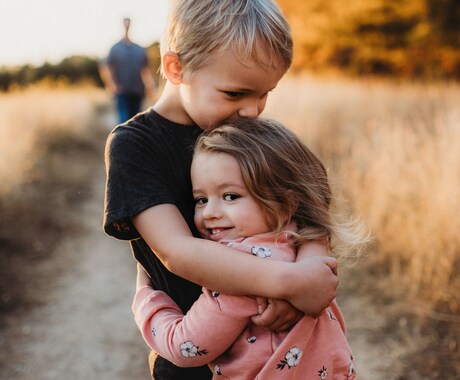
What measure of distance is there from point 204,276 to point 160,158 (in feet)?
1.10

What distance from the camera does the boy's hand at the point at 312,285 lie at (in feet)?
3.65

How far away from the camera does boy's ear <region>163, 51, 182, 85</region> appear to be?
4.27 feet

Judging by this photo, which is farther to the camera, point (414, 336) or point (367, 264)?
point (367, 264)

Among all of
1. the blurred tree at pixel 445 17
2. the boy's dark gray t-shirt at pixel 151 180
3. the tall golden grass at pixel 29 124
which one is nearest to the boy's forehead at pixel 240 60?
the boy's dark gray t-shirt at pixel 151 180

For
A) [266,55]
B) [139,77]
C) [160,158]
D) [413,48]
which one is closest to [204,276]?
[160,158]

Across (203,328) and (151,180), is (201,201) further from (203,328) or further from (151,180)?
(203,328)

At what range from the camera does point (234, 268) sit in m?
1.10

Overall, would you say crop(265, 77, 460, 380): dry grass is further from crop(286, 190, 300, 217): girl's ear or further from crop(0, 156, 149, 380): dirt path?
crop(0, 156, 149, 380): dirt path

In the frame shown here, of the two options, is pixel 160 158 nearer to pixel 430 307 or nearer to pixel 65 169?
pixel 430 307

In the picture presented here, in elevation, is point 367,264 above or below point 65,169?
above

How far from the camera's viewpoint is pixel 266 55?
1244mm

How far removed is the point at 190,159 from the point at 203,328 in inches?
17.5

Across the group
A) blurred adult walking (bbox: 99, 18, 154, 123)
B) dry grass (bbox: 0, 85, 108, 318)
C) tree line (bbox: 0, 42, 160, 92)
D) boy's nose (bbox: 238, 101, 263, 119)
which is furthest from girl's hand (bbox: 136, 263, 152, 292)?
tree line (bbox: 0, 42, 160, 92)

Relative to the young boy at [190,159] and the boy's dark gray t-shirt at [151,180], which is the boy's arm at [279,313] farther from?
the boy's dark gray t-shirt at [151,180]
